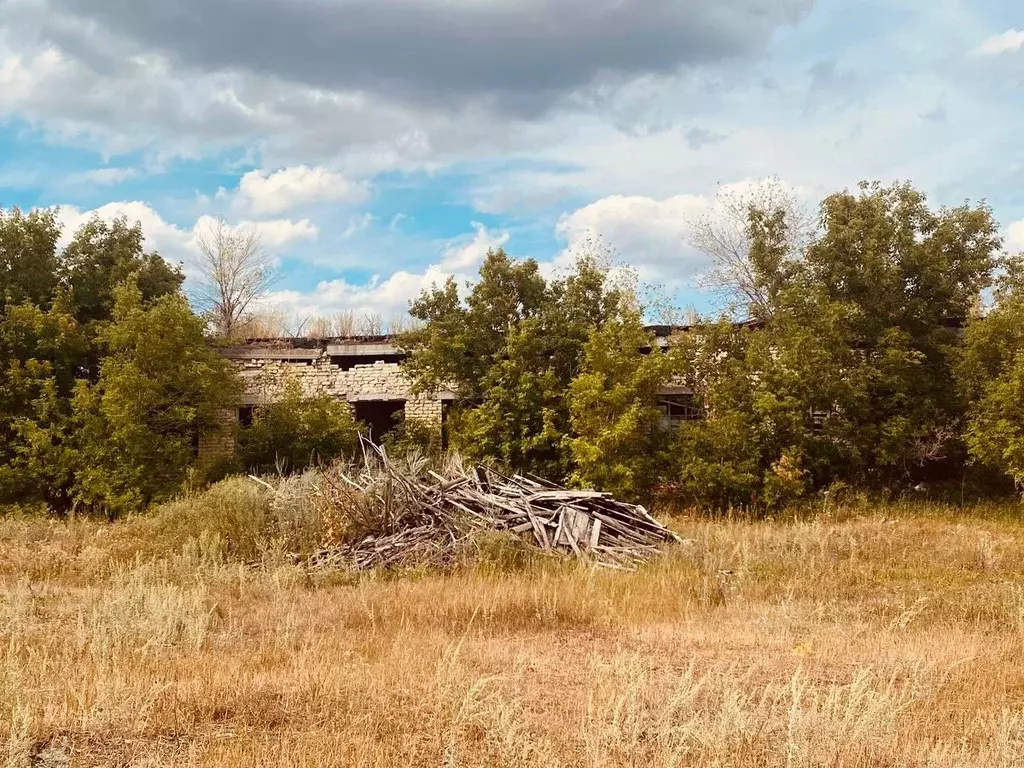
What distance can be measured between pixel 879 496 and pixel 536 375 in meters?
→ 7.42

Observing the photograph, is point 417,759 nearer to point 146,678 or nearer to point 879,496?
point 146,678

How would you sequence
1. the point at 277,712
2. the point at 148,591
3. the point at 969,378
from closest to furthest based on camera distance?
the point at 277,712, the point at 148,591, the point at 969,378

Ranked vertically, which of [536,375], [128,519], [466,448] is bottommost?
[128,519]

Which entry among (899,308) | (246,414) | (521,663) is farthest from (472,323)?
(521,663)

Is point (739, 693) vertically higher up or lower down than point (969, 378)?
lower down

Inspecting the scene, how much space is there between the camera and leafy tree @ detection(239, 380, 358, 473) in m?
18.8

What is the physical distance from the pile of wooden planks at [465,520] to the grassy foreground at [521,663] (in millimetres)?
753

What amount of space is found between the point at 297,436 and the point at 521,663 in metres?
13.7

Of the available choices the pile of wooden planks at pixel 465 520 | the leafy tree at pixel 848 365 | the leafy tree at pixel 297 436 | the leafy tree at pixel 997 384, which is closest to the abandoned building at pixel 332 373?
the leafy tree at pixel 297 436

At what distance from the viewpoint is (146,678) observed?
5.54 metres

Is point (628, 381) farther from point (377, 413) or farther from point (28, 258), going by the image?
point (28, 258)

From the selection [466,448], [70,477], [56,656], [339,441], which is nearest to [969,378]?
[466,448]

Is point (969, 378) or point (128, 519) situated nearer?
point (128, 519)

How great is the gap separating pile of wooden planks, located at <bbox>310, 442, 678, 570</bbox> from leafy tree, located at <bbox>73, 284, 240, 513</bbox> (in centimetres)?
673
